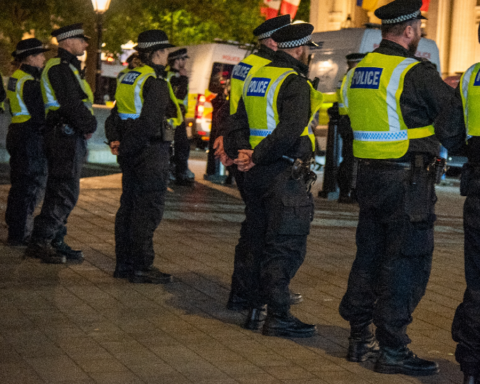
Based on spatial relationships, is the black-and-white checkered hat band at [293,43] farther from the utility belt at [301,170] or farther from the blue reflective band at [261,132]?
the utility belt at [301,170]

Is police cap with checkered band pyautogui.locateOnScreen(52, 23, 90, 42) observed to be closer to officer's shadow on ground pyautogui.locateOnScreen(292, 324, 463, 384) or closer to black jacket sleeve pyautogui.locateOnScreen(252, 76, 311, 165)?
black jacket sleeve pyautogui.locateOnScreen(252, 76, 311, 165)

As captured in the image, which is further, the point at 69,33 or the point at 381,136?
the point at 69,33

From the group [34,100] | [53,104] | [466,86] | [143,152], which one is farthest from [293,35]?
[34,100]

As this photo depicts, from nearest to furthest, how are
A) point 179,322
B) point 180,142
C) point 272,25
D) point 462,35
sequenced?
1. point 179,322
2. point 272,25
3. point 180,142
4. point 462,35

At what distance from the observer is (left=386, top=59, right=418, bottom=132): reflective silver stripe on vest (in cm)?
474

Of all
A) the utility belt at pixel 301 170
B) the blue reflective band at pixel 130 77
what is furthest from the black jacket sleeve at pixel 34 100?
the utility belt at pixel 301 170

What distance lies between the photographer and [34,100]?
8094mm

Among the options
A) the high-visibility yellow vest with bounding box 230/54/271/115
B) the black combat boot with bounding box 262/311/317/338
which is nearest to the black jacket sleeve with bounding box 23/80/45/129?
the high-visibility yellow vest with bounding box 230/54/271/115

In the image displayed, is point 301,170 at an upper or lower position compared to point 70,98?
lower

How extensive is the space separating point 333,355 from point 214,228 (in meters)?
4.67

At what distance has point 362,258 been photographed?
5020mm

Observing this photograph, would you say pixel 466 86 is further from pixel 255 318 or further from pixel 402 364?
pixel 255 318

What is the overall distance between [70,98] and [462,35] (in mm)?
22292

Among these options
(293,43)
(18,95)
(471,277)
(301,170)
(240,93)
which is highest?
(293,43)
